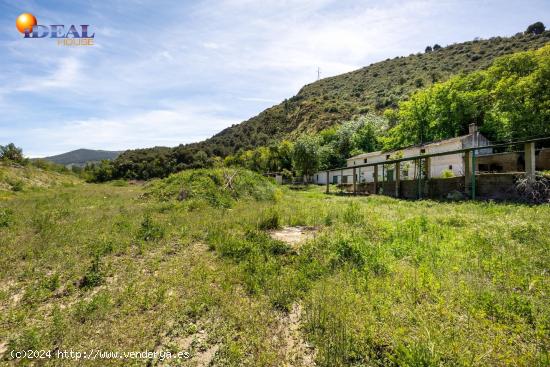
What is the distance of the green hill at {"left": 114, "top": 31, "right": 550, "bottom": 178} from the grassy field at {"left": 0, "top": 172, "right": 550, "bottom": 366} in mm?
56979

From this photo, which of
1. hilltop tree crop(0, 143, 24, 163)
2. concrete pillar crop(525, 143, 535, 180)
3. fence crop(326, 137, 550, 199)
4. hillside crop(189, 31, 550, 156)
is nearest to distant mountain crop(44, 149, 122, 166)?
hillside crop(189, 31, 550, 156)

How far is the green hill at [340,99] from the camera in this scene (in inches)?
2372

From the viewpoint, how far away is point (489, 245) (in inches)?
248

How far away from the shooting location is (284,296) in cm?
438

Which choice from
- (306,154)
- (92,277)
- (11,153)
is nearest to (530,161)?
(92,277)

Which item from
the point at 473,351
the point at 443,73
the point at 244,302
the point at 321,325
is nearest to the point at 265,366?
the point at 321,325

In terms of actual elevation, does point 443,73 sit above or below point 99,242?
above

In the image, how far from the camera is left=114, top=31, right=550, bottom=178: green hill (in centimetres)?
6025

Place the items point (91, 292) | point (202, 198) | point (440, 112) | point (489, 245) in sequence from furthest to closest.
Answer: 1. point (440, 112)
2. point (202, 198)
3. point (489, 245)
4. point (91, 292)

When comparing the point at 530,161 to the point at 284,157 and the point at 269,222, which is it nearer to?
the point at 269,222

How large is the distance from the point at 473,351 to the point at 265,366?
238cm

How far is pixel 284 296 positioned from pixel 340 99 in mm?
93749

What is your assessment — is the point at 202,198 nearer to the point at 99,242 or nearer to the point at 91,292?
the point at 99,242

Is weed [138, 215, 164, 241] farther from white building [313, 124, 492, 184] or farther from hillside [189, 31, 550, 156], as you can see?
hillside [189, 31, 550, 156]
